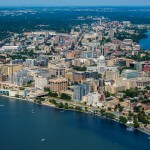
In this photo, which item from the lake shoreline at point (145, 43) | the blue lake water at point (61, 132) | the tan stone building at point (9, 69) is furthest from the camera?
the lake shoreline at point (145, 43)

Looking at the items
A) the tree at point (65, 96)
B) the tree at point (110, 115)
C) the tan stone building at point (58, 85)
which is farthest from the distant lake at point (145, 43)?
the tree at point (110, 115)

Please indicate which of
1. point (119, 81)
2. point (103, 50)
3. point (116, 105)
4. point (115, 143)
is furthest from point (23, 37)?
point (115, 143)

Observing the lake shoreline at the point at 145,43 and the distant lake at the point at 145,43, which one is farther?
→ the distant lake at the point at 145,43

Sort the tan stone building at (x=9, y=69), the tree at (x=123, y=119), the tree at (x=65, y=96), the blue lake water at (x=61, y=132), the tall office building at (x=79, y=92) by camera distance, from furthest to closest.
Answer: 1. the tan stone building at (x=9, y=69)
2. the tree at (x=65, y=96)
3. the tall office building at (x=79, y=92)
4. the tree at (x=123, y=119)
5. the blue lake water at (x=61, y=132)

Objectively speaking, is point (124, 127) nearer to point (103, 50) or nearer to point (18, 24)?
point (103, 50)

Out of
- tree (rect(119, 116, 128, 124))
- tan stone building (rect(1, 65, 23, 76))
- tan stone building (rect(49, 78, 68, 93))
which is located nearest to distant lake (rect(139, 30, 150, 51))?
tan stone building (rect(1, 65, 23, 76))

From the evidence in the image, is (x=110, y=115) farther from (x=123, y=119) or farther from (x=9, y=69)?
(x=9, y=69)

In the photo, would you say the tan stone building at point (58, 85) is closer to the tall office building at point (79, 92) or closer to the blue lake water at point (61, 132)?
the tall office building at point (79, 92)

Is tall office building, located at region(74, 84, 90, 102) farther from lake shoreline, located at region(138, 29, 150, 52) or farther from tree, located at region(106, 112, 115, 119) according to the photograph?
lake shoreline, located at region(138, 29, 150, 52)
